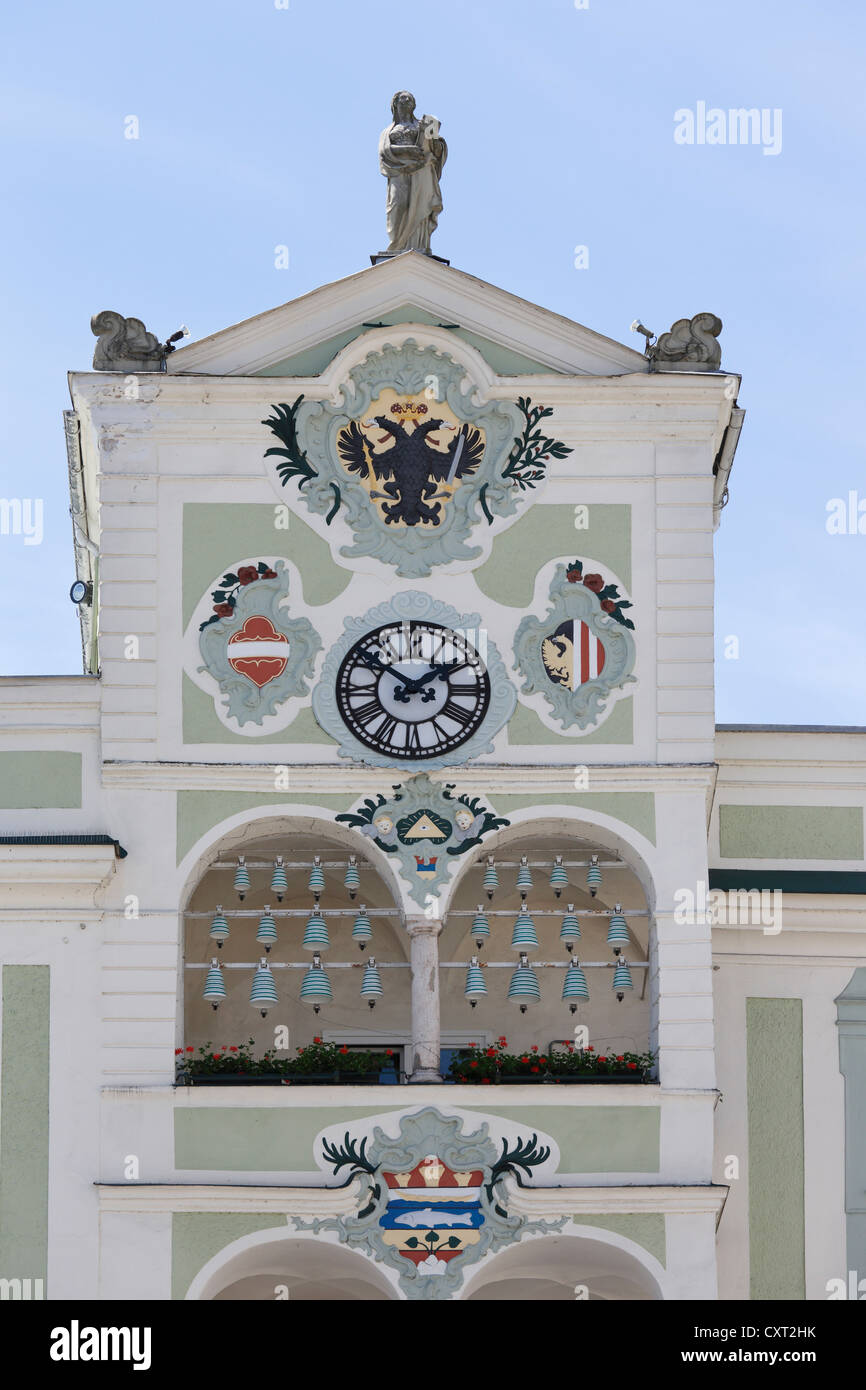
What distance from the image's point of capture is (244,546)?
1323 inches

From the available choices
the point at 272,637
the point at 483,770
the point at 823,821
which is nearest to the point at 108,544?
the point at 272,637

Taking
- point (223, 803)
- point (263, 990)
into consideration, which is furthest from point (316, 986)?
point (223, 803)

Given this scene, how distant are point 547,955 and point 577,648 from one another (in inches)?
131

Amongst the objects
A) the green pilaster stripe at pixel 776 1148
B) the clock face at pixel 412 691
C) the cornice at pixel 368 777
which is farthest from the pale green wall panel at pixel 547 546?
the green pilaster stripe at pixel 776 1148

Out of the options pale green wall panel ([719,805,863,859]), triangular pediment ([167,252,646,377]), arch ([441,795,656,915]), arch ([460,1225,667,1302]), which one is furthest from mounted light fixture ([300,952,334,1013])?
triangular pediment ([167,252,646,377])

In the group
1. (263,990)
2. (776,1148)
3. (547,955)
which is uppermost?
(547,955)

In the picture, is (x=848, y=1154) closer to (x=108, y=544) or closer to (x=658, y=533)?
(x=658, y=533)

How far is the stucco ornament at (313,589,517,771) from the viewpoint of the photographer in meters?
33.0

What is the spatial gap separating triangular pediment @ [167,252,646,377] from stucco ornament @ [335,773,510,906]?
13.0ft

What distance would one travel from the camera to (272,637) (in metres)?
33.3

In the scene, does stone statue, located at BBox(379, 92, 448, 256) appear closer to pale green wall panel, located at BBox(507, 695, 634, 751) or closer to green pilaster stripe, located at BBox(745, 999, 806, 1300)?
pale green wall panel, located at BBox(507, 695, 634, 751)

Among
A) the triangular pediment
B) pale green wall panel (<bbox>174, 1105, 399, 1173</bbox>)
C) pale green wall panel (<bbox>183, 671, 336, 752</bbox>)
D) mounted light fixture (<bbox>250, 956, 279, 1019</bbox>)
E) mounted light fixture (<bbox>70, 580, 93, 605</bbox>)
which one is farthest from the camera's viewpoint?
mounted light fixture (<bbox>70, 580, 93, 605</bbox>)

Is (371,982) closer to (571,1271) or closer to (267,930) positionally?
(267,930)
